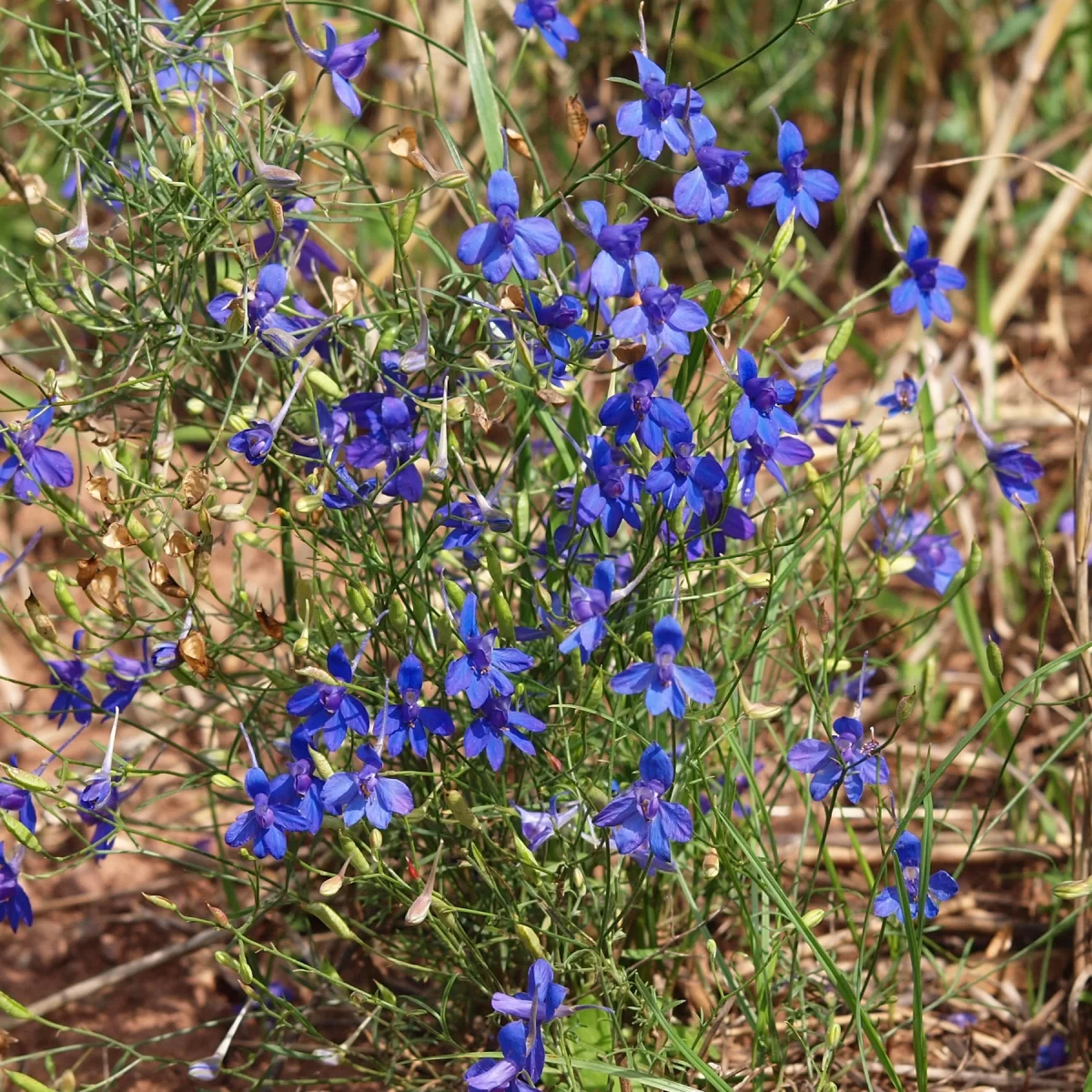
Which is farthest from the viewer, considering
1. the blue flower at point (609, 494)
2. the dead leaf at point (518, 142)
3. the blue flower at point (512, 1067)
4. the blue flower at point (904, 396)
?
the blue flower at point (904, 396)

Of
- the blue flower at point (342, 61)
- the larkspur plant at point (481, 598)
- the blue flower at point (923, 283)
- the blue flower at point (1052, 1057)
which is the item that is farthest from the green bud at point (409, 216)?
the blue flower at point (1052, 1057)

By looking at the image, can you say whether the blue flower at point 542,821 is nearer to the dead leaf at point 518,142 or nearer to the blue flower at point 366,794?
the blue flower at point 366,794

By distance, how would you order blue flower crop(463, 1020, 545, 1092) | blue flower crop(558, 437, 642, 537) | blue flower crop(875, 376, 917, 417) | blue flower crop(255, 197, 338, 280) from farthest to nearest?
A: blue flower crop(875, 376, 917, 417), blue flower crop(255, 197, 338, 280), blue flower crop(558, 437, 642, 537), blue flower crop(463, 1020, 545, 1092)

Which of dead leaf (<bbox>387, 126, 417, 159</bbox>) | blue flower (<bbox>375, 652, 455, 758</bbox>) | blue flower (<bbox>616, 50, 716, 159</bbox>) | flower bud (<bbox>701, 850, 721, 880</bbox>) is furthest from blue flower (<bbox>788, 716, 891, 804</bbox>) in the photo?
dead leaf (<bbox>387, 126, 417, 159</bbox>)

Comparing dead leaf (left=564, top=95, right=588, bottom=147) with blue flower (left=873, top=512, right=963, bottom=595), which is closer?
dead leaf (left=564, top=95, right=588, bottom=147)

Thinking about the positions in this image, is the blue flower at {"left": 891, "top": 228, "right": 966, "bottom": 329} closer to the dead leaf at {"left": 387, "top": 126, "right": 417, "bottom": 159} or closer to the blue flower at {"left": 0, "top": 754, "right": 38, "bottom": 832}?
the dead leaf at {"left": 387, "top": 126, "right": 417, "bottom": 159}

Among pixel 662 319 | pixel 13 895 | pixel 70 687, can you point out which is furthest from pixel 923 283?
pixel 13 895

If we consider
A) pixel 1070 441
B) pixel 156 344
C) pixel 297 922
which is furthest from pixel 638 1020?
pixel 1070 441

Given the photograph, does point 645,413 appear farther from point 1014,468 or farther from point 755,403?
point 1014,468
